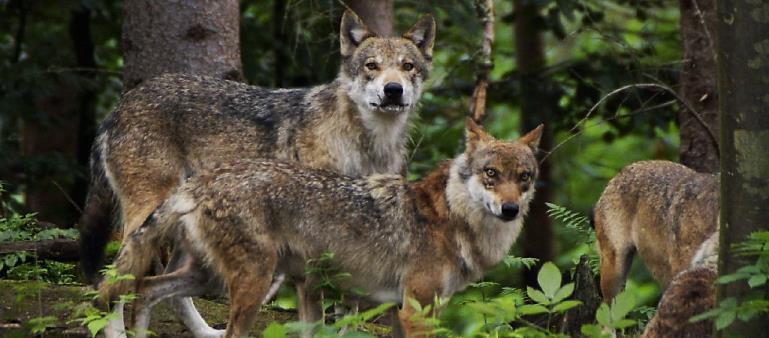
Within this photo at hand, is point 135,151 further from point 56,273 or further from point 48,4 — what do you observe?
point 48,4

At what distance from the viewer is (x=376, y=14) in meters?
11.4

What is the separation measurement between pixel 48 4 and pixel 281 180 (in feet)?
20.9

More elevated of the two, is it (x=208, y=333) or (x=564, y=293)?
(x=564, y=293)

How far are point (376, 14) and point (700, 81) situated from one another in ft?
9.96

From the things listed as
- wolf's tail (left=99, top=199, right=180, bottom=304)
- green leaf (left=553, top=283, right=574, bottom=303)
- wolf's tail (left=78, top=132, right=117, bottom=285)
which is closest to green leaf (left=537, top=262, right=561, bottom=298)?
green leaf (left=553, top=283, right=574, bottom=303)

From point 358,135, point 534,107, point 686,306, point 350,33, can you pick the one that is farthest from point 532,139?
point 534,107

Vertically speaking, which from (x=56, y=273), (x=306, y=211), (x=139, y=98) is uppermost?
(x=139, y=98)

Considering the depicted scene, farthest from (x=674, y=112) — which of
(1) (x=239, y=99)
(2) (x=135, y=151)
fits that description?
(2) (x=135, y=151)

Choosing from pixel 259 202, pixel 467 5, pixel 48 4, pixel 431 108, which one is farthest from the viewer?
pixel 431 108

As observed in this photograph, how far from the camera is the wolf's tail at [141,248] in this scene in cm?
768

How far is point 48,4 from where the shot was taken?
13.1 meters

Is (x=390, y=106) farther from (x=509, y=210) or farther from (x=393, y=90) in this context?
(x=509, y=210)

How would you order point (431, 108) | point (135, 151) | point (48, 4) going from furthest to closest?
1. point (431, 108)
2. point (48, 4)
3. point (135, 151)

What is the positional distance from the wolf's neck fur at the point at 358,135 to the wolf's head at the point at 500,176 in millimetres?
1419
